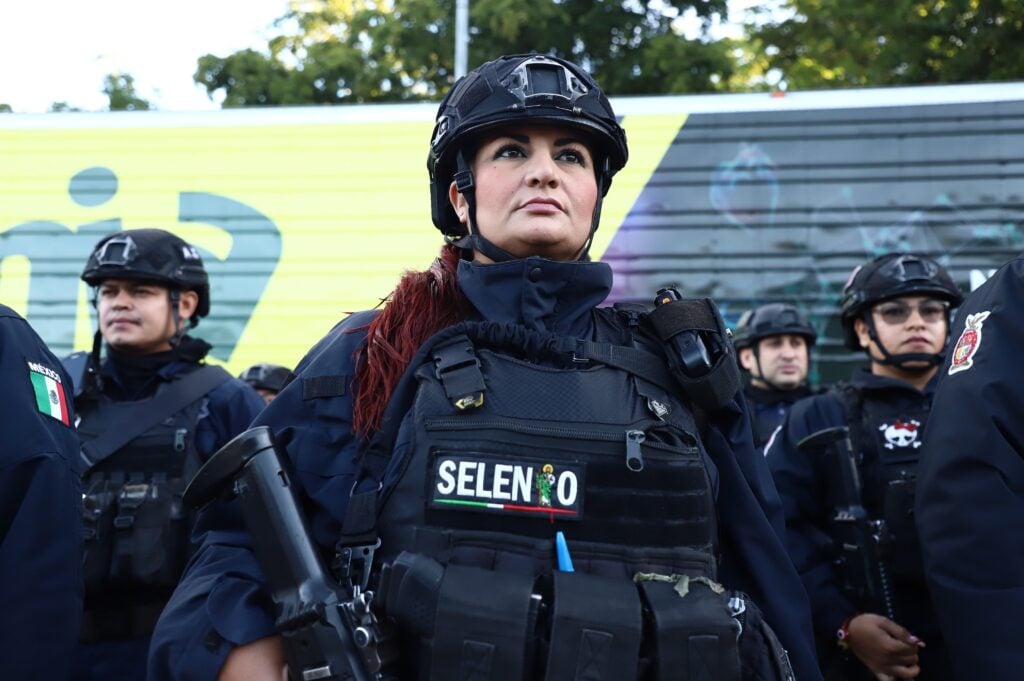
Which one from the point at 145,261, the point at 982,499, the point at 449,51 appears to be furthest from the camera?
the point at 449,51

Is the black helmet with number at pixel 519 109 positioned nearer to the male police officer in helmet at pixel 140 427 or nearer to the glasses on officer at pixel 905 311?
the male police officer in helmet at pixel 140 427

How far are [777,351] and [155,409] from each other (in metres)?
3.50

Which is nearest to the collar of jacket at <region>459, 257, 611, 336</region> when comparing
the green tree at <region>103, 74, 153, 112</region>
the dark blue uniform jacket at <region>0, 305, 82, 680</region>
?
the dark blue uniform jacket at <region>0, 305, 82, 680</region>

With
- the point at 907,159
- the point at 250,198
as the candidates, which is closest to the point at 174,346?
the point at 250,198

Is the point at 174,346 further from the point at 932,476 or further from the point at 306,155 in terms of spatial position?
the point at 932,476

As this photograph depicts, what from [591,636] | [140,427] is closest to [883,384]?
[591,636]

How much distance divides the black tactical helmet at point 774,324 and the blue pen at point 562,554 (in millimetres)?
3923

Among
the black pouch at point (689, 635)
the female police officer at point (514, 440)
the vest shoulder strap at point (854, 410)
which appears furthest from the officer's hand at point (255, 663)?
the vest shoulder strap at point (854, 410)

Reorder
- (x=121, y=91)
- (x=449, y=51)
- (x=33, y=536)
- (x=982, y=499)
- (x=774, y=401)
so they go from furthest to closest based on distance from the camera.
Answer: (x=121, y=91)
(x=449, y=51)
(x=774, y=401)
(x=33, y=536)
(x=982, y=499)

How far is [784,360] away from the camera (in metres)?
5.86

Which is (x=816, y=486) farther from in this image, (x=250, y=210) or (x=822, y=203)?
(x=250, y=210)

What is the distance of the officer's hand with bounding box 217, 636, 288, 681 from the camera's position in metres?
1.98

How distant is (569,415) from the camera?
2.11 m

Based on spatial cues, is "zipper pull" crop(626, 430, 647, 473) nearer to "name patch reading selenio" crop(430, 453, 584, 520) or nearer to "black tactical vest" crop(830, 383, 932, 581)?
"name patch reading selenio" crop(430, 453, 584, 520)
